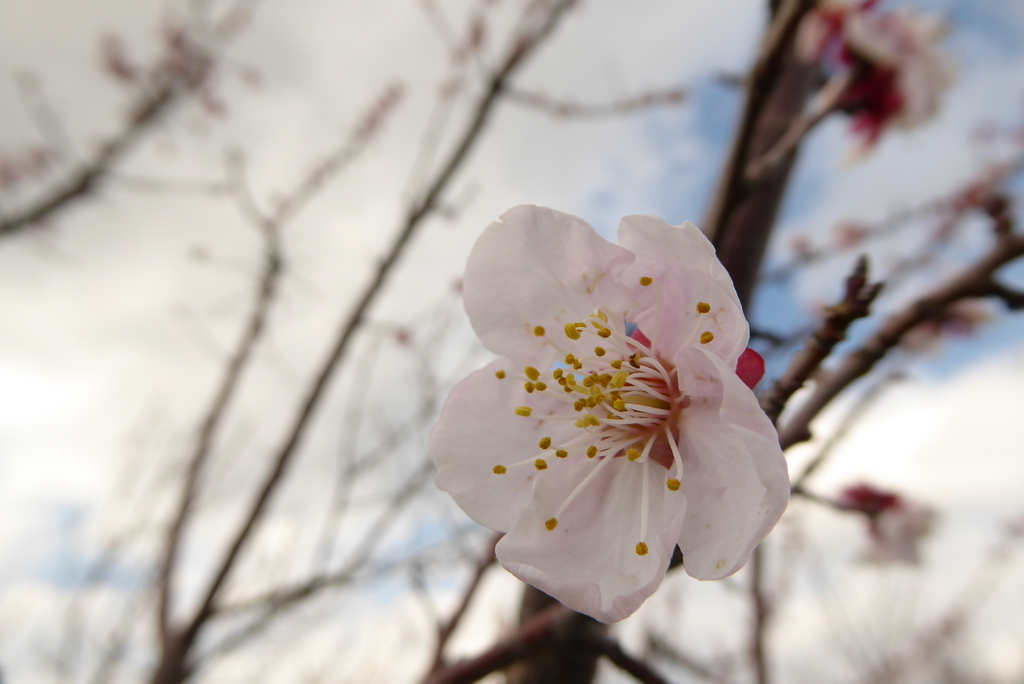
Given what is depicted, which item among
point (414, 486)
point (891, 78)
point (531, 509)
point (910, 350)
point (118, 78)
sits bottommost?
point (414, 486)

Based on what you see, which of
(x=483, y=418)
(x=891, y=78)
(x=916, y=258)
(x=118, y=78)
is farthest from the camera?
(x=118, y=78)

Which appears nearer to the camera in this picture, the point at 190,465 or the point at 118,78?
the point at 190,465

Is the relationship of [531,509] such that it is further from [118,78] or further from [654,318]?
[118,78]

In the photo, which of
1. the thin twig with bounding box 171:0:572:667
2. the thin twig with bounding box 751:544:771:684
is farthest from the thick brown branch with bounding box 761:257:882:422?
the thin twig with bounding box 171:0:572:667

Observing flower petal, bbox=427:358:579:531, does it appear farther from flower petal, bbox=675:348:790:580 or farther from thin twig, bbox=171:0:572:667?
thin twig, bbox=171:0:572:667

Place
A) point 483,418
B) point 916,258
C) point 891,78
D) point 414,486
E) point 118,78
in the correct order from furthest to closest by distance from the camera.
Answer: point 118,78 < point 916,258 < point 414,486 < point 891,78 < point 483,418

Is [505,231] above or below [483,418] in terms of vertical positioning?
above

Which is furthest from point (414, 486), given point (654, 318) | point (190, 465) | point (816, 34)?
point (816, 34)
